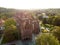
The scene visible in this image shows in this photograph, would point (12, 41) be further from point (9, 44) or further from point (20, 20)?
point (20, 20)

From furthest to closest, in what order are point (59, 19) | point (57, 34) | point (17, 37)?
point (59, 19), point (17, 37), point (57, 34)

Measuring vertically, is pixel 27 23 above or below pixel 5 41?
above

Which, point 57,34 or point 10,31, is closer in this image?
point 57,34

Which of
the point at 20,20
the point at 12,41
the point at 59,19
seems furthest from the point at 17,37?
the point at 59,19

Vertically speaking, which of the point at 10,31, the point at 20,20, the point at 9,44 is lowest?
the point at 9,44

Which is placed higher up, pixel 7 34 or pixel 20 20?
pixel 20 20

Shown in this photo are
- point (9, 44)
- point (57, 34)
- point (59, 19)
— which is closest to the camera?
point (57, 34)

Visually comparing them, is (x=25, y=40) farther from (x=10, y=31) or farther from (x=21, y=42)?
(x=10, y=31)

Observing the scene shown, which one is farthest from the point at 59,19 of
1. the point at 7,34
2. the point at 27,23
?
the point at 7,34

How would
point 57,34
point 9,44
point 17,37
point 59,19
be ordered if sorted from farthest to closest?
1. point 59,19
2. point 17,37
3. point 9,44
4. point 57,34
